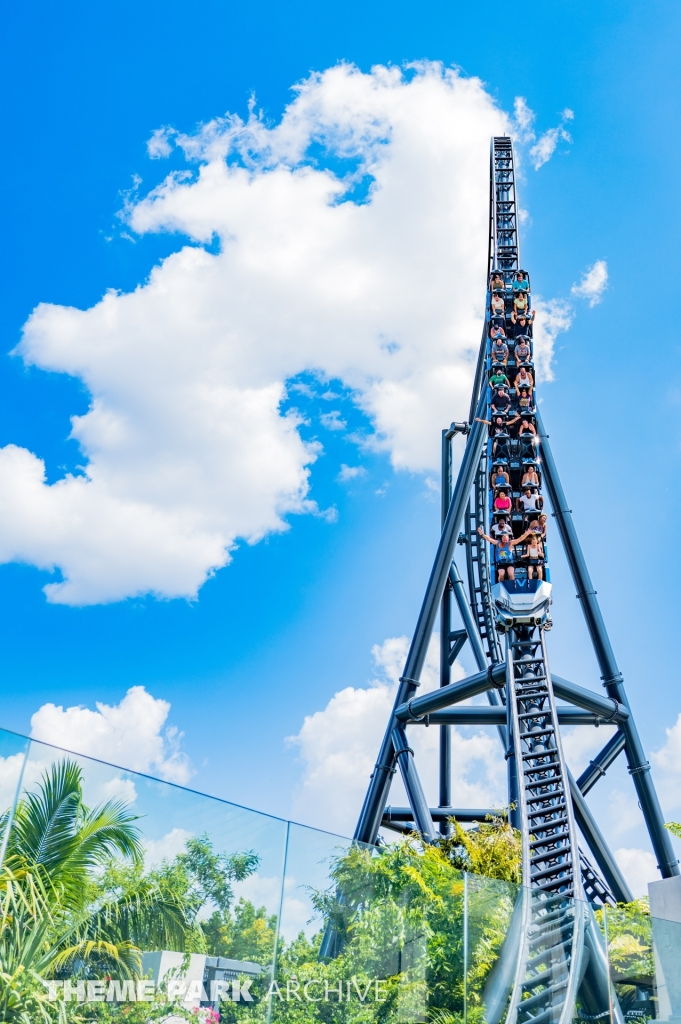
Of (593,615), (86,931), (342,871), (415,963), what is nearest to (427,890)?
(415,963)

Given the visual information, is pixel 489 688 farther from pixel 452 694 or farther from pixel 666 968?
pixel 666 968

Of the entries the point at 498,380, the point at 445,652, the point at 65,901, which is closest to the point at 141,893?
the point at 65,901

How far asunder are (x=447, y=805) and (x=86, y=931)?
1578 cm

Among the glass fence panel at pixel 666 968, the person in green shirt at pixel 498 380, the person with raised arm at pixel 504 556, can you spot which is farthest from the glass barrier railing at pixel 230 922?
the person in green shirt at pixel 498 380

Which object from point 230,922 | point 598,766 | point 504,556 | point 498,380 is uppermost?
point 498,380

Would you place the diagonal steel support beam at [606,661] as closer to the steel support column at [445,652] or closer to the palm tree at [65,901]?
the steel support column at [445,652]

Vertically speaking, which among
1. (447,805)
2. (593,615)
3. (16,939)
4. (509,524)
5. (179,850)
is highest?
(509,524)

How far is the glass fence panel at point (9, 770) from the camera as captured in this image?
12.2 feet

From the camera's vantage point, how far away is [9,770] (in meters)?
3.75

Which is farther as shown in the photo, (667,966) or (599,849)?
(599,849)

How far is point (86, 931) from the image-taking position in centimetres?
399

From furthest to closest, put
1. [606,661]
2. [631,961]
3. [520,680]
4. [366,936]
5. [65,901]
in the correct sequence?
[606,661], [520,680], [631,961], [366,936], [65,901]

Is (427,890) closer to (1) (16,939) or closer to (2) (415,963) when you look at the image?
(2) (415,963)

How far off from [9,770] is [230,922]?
1.55 m
